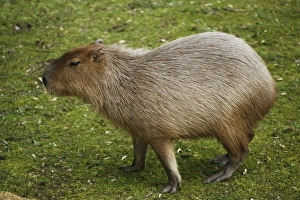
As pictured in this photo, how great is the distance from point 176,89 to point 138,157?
919 millimetres

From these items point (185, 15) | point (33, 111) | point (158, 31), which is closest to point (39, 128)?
point (33, 111)

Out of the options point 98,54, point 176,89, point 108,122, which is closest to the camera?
point 176,89

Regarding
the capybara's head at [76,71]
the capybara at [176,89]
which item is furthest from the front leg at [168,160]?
the capybara's head at [76,71]

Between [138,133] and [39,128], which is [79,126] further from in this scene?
[138,133]

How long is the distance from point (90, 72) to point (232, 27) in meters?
4.01

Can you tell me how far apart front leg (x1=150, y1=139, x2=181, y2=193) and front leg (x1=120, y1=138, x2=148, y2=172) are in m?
0.40

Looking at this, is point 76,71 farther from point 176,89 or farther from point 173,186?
point 173,186

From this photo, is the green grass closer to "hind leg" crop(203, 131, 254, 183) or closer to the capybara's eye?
"hind leg" crop(203, 131, 254, 183)

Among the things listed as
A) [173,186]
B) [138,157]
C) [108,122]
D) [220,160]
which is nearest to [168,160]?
[173,186]

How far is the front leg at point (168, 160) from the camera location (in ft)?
15.5

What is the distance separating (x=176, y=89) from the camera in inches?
186

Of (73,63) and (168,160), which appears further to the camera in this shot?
(73,63)

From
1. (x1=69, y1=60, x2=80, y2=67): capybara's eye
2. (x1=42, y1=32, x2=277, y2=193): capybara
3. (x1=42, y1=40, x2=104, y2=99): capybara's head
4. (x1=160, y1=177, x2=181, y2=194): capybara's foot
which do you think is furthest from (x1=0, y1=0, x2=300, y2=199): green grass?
(x1=69, y1=60, x2=80, y2=67): capybara's eye

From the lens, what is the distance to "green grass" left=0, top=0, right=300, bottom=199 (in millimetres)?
4930
